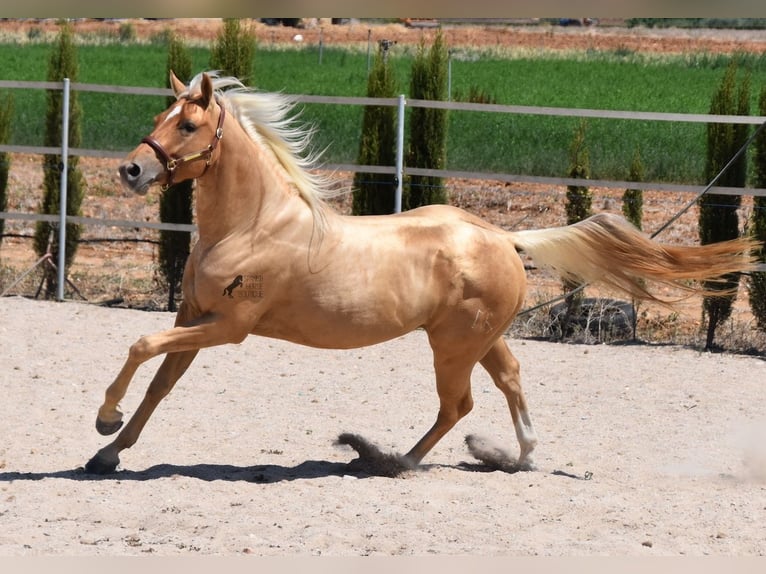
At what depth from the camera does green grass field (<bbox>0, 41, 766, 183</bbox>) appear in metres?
17.9

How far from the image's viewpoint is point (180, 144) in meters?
5.26

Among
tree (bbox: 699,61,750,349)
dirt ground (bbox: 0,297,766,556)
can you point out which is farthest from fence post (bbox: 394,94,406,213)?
tree (bbox: 699,61,750,349)

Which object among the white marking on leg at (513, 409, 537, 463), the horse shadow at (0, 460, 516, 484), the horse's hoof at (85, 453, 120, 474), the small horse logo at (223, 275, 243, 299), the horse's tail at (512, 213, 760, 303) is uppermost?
the horse's tail at (512, 213, 760, 303)

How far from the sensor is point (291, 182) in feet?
18.6

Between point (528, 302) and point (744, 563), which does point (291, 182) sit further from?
point (528, 302)

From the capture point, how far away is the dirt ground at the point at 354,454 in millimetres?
4660

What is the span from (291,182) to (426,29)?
31.3 m

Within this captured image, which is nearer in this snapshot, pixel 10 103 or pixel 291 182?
pixel 291 182

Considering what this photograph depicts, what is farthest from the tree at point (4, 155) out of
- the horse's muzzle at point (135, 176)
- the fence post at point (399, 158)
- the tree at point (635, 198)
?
the horse's muzzle at point (135, 176)

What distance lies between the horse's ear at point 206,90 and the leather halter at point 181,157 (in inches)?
4.2

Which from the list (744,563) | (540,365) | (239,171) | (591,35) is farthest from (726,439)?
(591,35)

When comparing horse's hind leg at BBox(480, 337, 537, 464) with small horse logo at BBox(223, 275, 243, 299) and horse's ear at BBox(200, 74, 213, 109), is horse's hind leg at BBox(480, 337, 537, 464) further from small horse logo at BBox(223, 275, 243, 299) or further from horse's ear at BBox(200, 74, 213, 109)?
horse's ear at BBox(200, 74, 213, 109)

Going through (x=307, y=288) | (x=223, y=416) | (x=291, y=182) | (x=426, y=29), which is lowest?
(x=223, y=416)

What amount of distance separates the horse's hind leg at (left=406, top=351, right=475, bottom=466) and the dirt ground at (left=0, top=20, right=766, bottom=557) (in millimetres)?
123
